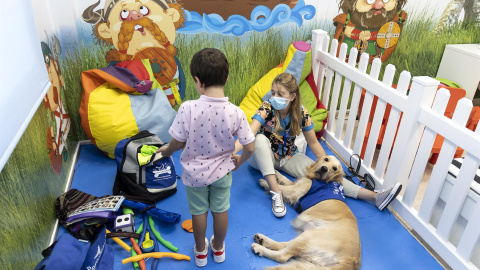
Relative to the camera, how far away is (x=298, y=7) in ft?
9.74

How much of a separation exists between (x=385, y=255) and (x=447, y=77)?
8.25 feet

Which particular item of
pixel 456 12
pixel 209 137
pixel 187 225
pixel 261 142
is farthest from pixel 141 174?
pixel 456 12

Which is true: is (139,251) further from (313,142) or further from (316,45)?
(316,45)

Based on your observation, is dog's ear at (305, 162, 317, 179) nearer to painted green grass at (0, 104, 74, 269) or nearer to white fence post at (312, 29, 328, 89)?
white fence post at (312, 29, 328, 89)

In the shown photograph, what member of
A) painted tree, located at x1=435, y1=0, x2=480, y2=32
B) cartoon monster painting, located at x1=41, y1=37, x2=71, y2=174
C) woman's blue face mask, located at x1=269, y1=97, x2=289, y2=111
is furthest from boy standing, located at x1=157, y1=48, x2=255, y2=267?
painted tree, located at x1=435, y1=0, x2=480, y2=32

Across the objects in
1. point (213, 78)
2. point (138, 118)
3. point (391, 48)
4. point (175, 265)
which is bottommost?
point (175, 265)

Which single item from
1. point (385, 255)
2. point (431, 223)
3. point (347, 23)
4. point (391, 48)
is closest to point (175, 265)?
point (385, 255)

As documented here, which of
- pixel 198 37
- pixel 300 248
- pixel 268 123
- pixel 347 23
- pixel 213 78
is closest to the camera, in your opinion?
pixel 213 78

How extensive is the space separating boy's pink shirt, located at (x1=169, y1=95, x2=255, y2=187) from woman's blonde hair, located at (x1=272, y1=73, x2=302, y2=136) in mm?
773

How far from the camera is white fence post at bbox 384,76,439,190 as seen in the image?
1.90m

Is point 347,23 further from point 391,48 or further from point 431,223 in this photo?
point 431,223

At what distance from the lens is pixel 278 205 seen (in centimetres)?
216

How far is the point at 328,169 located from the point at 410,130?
1.82ft

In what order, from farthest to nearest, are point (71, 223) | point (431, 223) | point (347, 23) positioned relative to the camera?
point (347, 23) < point (431, 223) < point (71, 223)
